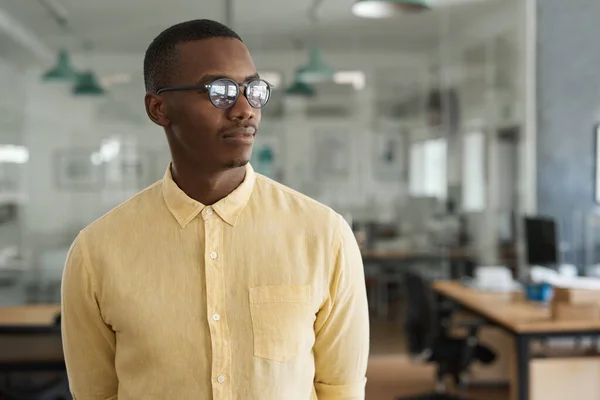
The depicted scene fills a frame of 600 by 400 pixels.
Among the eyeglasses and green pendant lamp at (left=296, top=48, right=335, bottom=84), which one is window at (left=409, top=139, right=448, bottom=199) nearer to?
green pendant lamp at (left=296, top=48, right=335, bottom=84)

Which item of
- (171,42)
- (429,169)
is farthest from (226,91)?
(429,169)

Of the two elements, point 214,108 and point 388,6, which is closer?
point 214,108

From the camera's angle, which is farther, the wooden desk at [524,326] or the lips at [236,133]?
the wooden desk at [524,326]

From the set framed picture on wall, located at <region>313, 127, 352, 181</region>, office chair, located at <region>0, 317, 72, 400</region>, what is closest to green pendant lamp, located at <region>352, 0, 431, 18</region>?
framed picture on wall, located at <region>313, 127, 352, 181</region>

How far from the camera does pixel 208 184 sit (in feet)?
4.36

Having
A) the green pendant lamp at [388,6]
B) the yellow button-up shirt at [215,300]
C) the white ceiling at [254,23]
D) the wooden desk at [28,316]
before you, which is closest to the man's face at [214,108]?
the yellow button-up shirt at [215,300]

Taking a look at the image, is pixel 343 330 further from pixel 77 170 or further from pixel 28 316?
pixel 77 170

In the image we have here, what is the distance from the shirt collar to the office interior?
3.96 m

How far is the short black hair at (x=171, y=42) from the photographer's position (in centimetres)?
125

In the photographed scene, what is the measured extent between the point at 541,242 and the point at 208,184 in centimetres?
389

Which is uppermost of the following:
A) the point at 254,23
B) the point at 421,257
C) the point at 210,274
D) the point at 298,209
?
the point at 254,23

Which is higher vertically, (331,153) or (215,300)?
(331,153)

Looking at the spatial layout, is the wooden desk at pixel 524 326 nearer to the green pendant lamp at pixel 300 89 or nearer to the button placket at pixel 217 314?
the green pendant lamp at pixel 300 89

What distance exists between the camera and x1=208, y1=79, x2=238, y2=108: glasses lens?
121 centimetres
